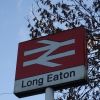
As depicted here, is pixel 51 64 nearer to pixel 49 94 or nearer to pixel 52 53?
pixel 52 53

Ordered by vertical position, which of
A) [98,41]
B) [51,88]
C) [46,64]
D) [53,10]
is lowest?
[51,88]

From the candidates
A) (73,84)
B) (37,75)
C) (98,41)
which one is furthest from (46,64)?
(98,41)

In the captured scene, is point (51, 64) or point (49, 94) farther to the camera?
point (51, 64)

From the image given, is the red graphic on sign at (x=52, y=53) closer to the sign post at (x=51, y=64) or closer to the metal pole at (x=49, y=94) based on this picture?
the sign post at (x=51, y=64)

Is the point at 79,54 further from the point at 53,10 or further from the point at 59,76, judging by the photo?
the point at 53,10

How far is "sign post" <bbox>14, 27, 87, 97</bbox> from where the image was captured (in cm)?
439

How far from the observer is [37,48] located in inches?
193

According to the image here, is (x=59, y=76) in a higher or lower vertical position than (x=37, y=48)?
lower

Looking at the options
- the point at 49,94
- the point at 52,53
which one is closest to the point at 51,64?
the point at 52,53

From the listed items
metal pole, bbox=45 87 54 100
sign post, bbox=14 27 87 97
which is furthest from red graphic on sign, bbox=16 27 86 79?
metal pole, bbox=45 87 54 100

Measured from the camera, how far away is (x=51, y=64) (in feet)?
15.0

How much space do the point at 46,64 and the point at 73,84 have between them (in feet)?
1.54

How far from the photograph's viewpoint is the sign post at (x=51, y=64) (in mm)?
4391

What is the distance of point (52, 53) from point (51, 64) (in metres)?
0.18
